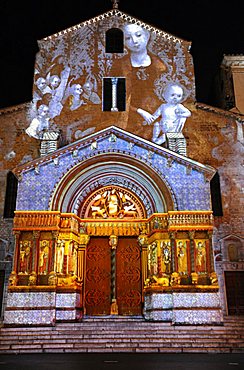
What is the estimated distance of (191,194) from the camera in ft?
57.9

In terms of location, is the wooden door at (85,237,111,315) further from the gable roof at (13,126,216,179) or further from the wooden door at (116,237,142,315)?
the gable roof at (13,126,216,179)

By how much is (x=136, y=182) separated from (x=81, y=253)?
13.6 ft

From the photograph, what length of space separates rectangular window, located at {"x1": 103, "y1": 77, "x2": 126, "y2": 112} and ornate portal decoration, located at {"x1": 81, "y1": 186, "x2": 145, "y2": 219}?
5.80 m

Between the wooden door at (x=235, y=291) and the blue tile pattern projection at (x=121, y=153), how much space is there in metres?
4.50

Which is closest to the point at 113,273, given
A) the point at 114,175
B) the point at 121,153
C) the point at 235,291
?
the point at 114,175

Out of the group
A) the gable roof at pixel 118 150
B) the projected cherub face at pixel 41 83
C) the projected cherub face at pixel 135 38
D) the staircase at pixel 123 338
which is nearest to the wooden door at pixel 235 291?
the staircase at pixel 123 338

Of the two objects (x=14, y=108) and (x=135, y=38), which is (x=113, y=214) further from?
(x=135, y=38)

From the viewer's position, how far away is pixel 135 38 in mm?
24188

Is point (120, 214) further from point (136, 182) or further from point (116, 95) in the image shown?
point (116, 95)

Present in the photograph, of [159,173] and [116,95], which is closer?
[159,173]

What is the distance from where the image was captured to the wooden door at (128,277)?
18344 mm

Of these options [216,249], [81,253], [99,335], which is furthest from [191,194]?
[99,335]

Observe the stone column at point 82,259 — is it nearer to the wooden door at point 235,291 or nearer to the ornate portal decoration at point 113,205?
the ornate portal decoration at point 113,205

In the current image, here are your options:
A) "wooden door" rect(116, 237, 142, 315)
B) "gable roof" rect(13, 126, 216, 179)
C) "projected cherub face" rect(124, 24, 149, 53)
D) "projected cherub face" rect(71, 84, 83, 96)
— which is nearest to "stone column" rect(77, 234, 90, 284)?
"wooden door" rect(116, 237, 142, 315)
